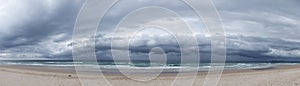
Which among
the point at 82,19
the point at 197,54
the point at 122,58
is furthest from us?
the point at 122,58

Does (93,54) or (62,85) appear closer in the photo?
(93,54)

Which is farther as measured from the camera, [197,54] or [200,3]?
[197,54]

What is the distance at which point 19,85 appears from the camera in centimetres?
2672

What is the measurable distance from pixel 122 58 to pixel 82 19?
10.5ft

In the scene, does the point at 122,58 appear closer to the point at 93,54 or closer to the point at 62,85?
the point at 93,54

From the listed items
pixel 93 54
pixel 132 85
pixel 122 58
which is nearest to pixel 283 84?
pixel 132 85

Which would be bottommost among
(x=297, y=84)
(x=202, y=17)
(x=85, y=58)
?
(x=297, y=84)

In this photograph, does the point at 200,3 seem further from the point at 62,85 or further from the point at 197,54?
the point at 62,85

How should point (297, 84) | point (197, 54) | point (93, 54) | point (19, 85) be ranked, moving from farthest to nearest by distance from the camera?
point (19, 85) < point (297, 84) < point (197, 54) < point (93, 54)

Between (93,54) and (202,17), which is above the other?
(202,17)

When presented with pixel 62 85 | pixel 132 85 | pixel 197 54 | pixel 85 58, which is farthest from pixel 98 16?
pixel 62 85

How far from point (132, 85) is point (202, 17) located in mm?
17582

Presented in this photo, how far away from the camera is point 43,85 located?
1083 inches

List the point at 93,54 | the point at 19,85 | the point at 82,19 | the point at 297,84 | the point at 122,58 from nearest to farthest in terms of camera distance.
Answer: the point at 82,19, the point at 93,54, the point at 122,58, the point at 297,84, the point at 19,85
